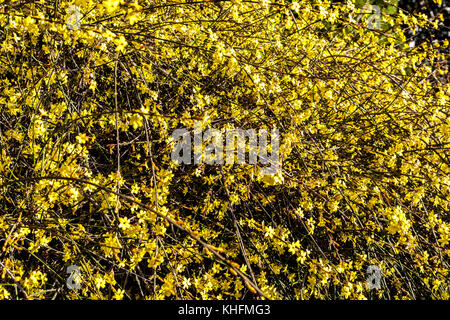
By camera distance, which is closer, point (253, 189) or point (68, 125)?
point (68, 125)

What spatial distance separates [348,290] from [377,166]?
878mm

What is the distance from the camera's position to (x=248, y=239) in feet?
6.46

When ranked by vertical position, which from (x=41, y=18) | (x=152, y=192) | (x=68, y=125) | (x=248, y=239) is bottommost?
(x=248, y=239)

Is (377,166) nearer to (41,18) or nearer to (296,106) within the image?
(296,106)

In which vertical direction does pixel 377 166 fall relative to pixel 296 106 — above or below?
below

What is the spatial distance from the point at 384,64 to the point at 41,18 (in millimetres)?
2165

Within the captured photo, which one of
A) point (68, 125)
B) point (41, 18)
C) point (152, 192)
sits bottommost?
point (152, 192)

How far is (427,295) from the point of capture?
209 cm
